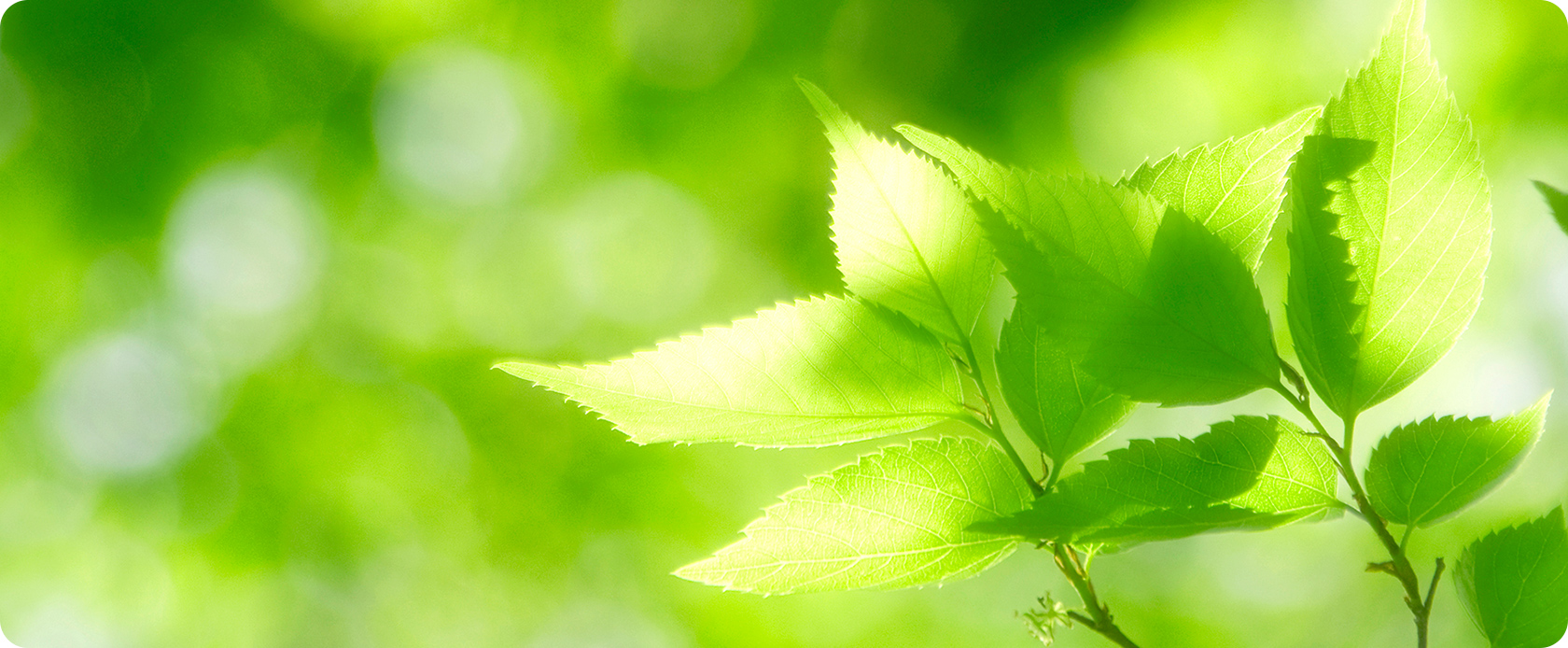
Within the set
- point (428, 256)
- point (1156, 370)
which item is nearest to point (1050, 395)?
point (1156, 370)

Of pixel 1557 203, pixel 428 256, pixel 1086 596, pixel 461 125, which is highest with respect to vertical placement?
pixel 1557 203

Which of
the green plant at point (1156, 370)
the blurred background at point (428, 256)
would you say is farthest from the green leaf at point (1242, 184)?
the blurred background at point (428, 256)

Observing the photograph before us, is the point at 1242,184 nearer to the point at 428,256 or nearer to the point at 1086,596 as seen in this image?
the point at 1086,596

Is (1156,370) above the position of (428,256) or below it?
above

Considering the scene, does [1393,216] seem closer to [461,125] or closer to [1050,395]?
[1050,395]

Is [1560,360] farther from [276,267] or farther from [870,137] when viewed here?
[276,267]

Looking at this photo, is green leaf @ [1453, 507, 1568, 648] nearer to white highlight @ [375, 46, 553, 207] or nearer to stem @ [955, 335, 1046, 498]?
stem @ [955, 335, 1046, 498]

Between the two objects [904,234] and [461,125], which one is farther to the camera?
[461,125]
